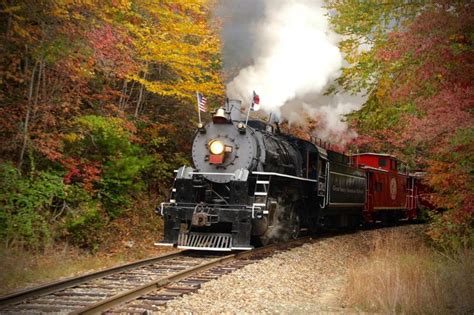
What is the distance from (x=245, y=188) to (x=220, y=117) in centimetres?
192

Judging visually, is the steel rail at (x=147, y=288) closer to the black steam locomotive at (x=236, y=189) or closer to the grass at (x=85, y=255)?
the black steam locomotive at (x=236, y=189)

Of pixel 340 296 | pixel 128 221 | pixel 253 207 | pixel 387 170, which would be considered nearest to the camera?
pixel 340 296

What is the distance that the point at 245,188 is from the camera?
11.3m

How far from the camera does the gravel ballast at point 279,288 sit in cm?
662

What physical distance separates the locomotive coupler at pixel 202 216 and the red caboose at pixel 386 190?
32.2 feet

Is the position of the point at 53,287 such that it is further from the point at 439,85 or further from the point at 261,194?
the point at 439,85

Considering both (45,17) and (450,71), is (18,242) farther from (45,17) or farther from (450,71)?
(450,71)

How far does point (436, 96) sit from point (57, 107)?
761cm

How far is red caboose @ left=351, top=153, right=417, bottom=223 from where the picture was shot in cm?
2066

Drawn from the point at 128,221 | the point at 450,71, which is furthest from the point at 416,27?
the point at 128,221

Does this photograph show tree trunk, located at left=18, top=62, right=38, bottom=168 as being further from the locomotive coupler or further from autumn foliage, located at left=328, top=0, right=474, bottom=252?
autumn foliage, located at left=328, top=0, right=474, bottom=252

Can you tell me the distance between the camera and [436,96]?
9.04 m

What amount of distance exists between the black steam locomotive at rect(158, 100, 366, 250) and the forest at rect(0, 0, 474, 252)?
6.11 ft

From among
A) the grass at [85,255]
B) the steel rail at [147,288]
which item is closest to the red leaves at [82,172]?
the grass at [85,255]
